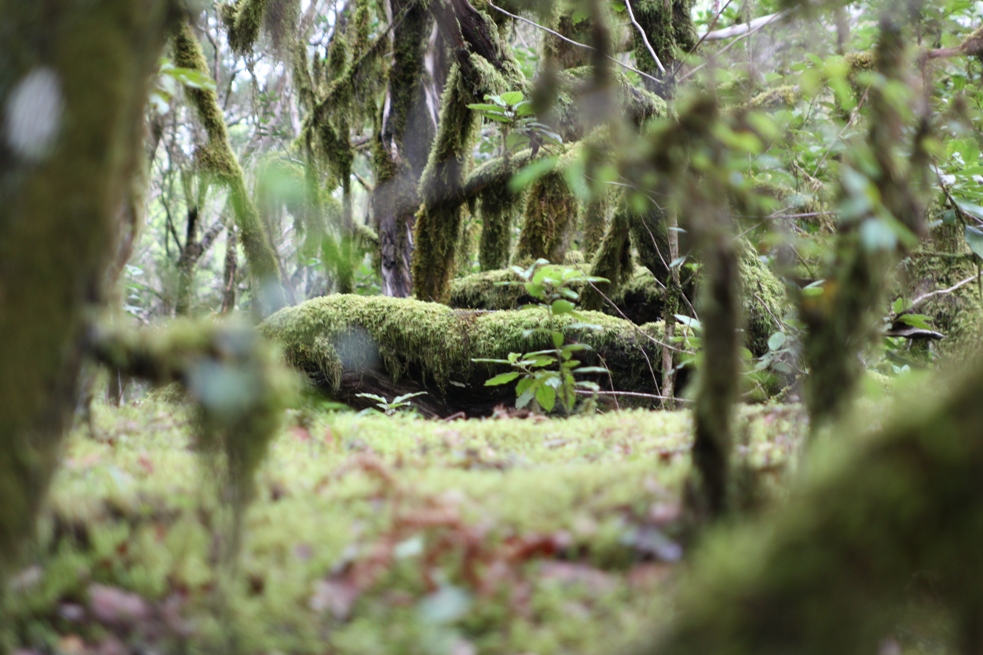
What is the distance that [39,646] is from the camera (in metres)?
1.56

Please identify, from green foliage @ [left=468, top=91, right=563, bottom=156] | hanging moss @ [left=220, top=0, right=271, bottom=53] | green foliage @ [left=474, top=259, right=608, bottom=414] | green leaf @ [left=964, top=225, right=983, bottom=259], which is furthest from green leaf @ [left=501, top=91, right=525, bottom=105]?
hanging moss @ [left=220, top=0, right=271, bottom=53]

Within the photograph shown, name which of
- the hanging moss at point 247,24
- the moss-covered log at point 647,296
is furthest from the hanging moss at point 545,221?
the hanging moss at point 247,24

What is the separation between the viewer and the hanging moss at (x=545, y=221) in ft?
21.8

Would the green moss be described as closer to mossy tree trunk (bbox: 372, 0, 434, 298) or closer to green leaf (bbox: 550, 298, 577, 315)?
green leaf (bbox: 550, 298, 577, 315)

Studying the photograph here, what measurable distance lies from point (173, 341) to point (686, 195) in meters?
1.46

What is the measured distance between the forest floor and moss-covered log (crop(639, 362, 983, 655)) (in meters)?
0.31

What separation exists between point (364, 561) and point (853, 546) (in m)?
1.16

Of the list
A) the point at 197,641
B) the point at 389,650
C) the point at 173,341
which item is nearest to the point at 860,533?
the point at 389,650

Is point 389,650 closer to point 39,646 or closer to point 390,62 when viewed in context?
point 39,646

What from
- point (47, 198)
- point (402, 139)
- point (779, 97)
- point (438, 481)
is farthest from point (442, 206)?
point (47, 198)

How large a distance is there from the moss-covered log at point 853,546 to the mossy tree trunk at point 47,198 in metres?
1.60

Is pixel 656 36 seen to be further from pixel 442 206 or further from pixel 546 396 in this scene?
pixel 546 396

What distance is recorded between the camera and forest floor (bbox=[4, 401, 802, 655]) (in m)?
1.46

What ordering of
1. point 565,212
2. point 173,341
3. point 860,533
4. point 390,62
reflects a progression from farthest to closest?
point 390,62 < point 565,212 < point 173,341 < point 860,533
